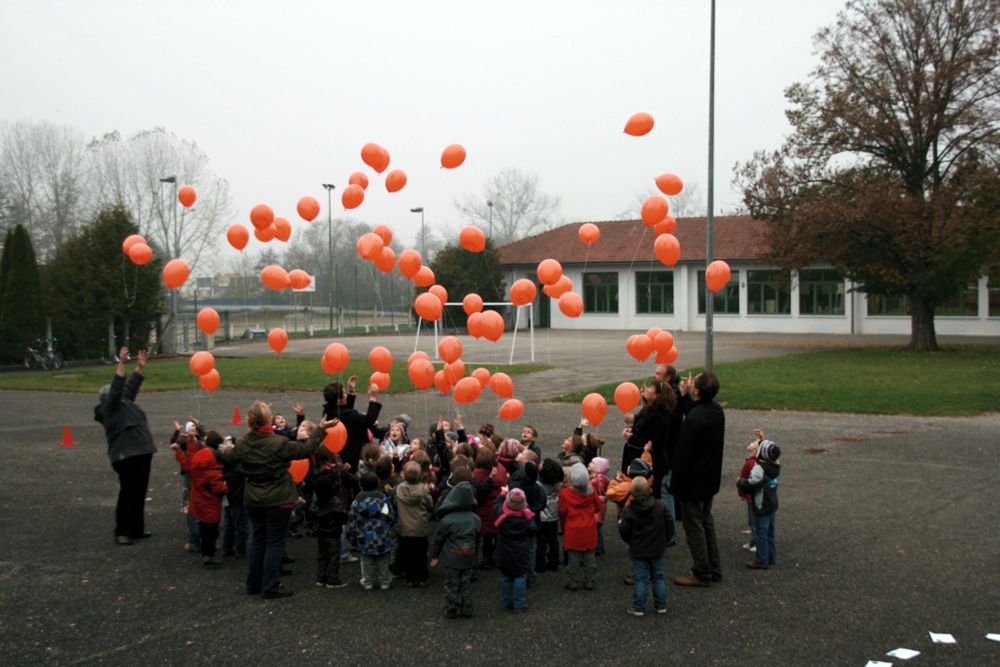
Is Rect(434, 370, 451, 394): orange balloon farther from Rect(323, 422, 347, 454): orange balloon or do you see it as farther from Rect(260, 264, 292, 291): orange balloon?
Rect(260, 264, 292, 291): orange balloon

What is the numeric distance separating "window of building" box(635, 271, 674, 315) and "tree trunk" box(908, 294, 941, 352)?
1730 centimetres

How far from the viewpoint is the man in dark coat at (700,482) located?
6824 mm

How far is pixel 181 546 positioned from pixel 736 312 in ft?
136

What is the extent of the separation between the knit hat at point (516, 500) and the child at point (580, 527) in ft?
1.63

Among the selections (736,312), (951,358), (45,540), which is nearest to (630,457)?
(45,540)

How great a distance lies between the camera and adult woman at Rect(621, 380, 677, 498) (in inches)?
309

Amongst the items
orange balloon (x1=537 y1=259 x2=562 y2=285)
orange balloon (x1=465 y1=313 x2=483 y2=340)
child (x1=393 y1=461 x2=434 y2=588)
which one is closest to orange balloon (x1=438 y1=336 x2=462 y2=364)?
orange balloon (x1=465 y1=313 x2=483 y2=340)

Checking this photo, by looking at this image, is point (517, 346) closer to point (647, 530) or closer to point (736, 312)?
point (736, 312)

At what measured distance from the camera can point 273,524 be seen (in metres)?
6.67

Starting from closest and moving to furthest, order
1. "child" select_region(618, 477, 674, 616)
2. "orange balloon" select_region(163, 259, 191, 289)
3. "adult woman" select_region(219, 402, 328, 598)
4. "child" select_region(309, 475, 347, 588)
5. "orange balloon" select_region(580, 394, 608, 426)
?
"child" select_region(618, 477, 674, 616) → "adult woman" select_region(219, 402, 328, 598) → "child" select_region(309, 475, 347, 588) → "orange balloon" select_region(580, 394, 608, 426) → "orange balloon" select_region(163, 259, 191, 289)

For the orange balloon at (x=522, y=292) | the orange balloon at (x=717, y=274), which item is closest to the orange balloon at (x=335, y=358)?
the orange balloon at (x=522, y=292)

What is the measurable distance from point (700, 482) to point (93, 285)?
29.6m

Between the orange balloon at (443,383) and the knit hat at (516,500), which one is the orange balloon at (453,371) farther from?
the knit hat at (516,500)

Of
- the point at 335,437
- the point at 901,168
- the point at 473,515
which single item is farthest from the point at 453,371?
the point at 901,168
